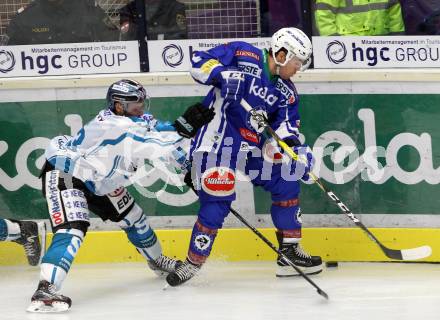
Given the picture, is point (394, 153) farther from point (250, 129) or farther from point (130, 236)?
point (130, 236)

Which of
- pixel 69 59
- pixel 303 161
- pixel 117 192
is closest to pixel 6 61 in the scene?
pixel 69 59

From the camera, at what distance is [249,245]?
712cm

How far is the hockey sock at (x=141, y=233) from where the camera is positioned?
21.4 ft

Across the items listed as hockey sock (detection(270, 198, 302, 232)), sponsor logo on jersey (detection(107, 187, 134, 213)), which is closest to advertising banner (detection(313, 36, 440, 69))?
hockey sock (detection(270, 198, 302, 232))

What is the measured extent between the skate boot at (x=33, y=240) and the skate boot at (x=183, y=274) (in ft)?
3.15

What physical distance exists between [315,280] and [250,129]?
0.95 meters

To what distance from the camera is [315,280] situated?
656 cm

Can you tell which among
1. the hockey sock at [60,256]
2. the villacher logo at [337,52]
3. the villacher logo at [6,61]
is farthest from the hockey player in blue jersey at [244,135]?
the villacher logo at [6,61]

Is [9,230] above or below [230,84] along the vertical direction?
below

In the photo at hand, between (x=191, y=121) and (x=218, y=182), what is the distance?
0.55 m

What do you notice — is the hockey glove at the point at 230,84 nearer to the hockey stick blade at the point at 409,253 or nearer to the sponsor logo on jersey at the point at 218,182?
the sponsor logo on jersey at the point at 218,182

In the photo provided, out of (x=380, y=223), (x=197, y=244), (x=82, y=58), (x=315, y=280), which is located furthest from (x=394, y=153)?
(x=82, y=58)

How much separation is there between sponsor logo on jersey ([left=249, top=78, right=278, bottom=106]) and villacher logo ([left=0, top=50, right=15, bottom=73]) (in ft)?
5.70

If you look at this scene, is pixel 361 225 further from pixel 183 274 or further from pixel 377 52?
pixel 377 52
